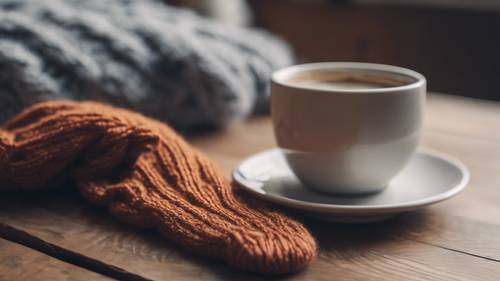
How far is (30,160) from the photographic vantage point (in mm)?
505

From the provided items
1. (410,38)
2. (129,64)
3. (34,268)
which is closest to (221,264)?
(34,268)

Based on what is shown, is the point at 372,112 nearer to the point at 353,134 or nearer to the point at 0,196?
the point at 353,134

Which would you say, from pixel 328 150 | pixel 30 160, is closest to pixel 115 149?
pixel 30 160

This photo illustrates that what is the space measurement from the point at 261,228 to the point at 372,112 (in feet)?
0.39

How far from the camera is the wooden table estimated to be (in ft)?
1.33

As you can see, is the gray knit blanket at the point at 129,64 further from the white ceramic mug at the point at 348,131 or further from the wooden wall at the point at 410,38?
the wooden wall at the point at 410,38

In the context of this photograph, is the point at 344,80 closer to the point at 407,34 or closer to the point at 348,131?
the point at 348,131

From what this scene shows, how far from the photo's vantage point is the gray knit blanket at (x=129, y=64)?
0.64 meters

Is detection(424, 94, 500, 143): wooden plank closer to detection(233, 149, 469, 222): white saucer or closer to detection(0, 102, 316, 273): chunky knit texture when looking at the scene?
detection(233, 149, 469, 222): white saucer

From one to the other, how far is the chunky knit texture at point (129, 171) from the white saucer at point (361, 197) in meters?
0.02

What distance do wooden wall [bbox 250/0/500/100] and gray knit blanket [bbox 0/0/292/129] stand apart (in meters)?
0.52

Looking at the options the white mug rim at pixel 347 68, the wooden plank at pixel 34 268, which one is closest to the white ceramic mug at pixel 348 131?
the white mug rim at pixel 347 68

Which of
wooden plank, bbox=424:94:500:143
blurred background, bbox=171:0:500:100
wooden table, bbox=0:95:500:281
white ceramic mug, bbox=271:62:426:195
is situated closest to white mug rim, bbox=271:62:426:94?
white ceramic mug, bbox=271:62:426:195

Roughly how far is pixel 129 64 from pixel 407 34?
Result: 2.33ft
